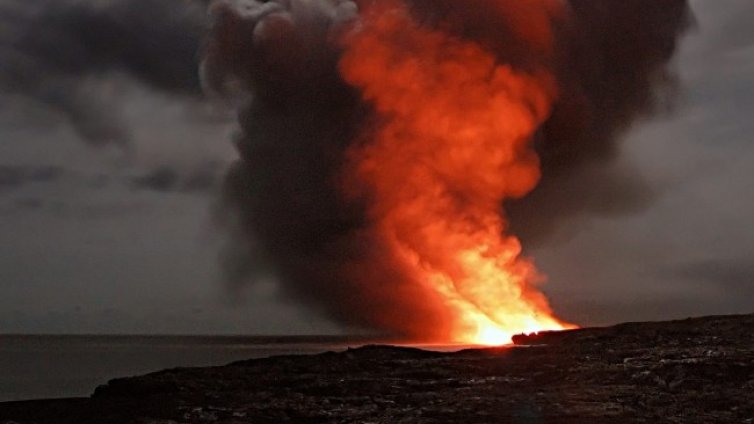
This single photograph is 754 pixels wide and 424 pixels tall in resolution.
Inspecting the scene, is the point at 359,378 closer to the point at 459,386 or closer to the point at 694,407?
the point at 459,386

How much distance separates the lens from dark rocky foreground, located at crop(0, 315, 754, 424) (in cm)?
3275

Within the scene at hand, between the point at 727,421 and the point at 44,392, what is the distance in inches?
3230

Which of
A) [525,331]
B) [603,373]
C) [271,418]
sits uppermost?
[525,331]

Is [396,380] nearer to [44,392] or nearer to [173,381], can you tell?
[173,381]

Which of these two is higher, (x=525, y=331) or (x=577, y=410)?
(x=525, y=331)

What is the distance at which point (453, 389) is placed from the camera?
40.1 m

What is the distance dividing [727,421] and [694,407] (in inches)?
135

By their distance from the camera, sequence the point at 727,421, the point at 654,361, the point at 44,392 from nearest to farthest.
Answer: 1. the point at 727,421
2. the point at 654,361
3. the point at 44,392

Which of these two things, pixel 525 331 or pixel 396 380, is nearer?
pixel 396 380

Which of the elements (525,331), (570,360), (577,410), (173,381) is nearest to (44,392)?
(525,331)

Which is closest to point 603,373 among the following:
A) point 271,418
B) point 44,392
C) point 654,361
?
point 654,361

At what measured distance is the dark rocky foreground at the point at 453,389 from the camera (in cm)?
3275

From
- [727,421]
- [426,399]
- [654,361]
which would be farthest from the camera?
[654,361]

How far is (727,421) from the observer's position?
101 feet
